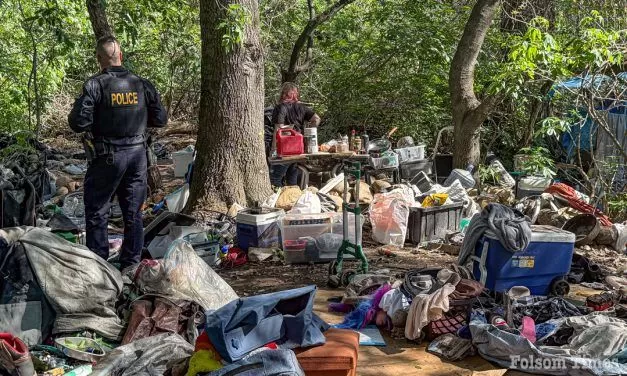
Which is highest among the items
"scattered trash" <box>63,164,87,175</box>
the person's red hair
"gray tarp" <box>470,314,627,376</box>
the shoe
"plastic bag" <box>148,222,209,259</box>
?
the person's red hair

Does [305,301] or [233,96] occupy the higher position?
[233,96]

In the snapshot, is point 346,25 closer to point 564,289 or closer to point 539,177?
point 539,177

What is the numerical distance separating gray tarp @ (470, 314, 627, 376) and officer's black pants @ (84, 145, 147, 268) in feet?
10.1

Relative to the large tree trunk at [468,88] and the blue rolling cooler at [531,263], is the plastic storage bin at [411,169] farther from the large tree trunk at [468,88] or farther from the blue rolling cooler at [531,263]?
the blue rolling cooler at [531,263]

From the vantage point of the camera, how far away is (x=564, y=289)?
580 cm

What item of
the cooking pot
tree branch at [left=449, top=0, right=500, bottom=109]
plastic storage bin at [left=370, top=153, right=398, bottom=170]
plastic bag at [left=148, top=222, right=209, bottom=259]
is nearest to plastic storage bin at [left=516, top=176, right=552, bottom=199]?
tree branch at [left=449, top=0, right=500, bottom=109]

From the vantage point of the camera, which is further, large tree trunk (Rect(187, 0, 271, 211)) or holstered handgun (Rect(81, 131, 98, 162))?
large tree trunk (Rect(187, 0, 271, 211))

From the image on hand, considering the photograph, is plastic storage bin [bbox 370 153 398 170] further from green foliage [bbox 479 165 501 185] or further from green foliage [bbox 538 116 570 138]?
green foliage [bbox 538 116 570 138]

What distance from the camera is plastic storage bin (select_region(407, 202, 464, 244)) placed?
7887mm

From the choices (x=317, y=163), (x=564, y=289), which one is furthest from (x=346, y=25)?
(x=564, y=289)

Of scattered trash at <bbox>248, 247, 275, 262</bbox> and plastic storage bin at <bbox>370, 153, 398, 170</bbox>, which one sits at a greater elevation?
plastic storage bin at <bbox>370, 153, 398, 170</bbox>

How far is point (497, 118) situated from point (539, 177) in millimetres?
2902

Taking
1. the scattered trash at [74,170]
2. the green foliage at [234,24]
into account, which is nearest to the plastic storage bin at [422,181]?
the green foliage at [234,24]

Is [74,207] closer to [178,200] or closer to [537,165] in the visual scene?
[178,200]
